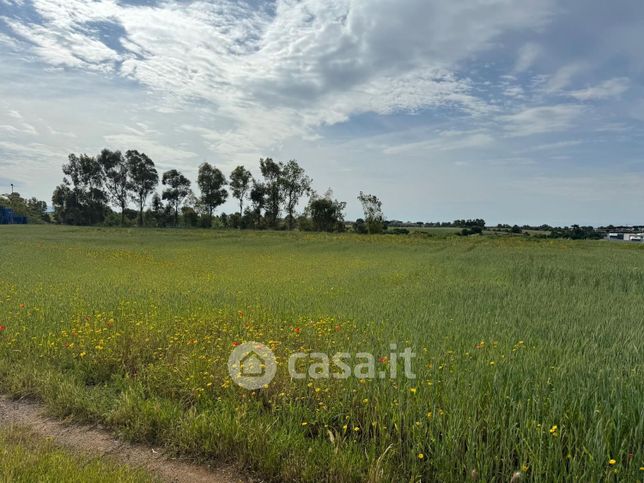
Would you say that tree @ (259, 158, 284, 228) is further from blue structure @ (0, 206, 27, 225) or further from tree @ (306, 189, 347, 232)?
blue structure @ (0, 206, 27, 225)

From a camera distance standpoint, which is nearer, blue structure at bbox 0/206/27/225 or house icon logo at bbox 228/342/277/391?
house icon logo at bbox 228/342/277/391

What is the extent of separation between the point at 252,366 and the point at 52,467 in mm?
2243

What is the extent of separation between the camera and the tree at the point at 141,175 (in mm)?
87000

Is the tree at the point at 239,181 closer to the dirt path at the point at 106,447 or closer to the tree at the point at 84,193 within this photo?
the tree at the point at 84,193

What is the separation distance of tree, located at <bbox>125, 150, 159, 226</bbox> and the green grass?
93.4 m

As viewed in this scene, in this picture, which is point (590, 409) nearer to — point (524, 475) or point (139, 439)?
point (524, 475)

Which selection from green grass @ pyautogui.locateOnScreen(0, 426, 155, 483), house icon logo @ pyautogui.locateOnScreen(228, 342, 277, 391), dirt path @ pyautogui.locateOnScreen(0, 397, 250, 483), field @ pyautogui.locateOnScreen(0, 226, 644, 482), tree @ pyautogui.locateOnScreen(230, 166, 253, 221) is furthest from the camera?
tree @ pyautogui.locateOnScreen(230, 166, 253, 221)

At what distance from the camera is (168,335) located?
6238 mm

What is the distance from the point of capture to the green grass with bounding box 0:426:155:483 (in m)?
3.08

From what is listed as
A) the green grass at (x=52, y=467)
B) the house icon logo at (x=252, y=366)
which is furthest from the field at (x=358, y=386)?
the green grass at (x=52, y=467)

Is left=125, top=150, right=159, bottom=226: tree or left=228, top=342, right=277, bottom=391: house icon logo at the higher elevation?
left=125, top=150, right=159, bottom=226: tree

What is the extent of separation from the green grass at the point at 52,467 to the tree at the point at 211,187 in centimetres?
8458

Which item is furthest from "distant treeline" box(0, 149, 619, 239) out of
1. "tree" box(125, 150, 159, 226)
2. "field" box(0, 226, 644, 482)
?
"field" box(0, 226, 644, 482)

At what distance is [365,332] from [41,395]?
4.79 m
